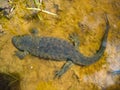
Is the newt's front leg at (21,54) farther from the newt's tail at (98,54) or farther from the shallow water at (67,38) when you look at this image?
the newt's tail at (98,54)

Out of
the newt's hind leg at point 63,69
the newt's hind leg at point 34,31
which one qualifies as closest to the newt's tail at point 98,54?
the newt's hind leg at point 63,69

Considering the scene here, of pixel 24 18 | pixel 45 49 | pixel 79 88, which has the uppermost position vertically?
pixel 24 18

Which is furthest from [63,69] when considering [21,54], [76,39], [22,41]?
[22,41]

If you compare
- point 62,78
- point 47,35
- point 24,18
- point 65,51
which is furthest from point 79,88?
point 24,18

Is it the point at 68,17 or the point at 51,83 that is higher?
the point at 68,17

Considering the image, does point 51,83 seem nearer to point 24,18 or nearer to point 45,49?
point 45,49
